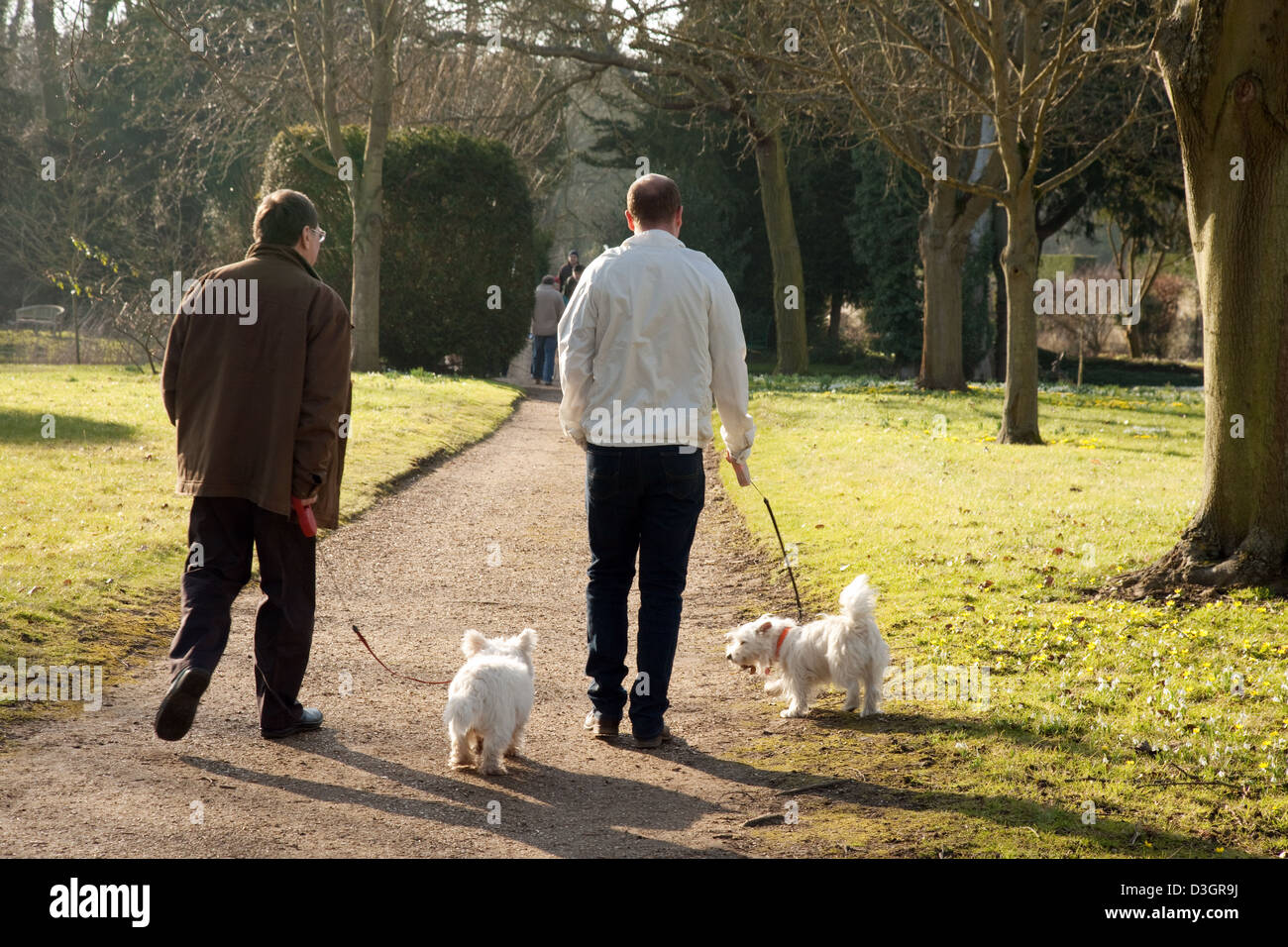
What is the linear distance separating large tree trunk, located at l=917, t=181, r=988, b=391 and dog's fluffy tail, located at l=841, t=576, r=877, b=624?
61.8ft

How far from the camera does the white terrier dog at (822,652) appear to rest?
576cm

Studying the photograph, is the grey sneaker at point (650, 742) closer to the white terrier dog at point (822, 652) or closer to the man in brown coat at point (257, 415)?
the white terrier dog at point (822, 652)

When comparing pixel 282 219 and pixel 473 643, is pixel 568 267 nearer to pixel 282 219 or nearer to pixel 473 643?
pixel 282 219

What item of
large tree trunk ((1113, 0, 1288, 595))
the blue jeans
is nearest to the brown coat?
large tree trunk ((1113, 0, 1288, 595))

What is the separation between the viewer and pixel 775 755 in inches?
214

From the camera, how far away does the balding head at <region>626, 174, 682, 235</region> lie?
525cm

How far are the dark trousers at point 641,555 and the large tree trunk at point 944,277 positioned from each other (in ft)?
63.8

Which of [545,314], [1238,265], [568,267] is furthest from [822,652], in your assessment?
[568,267]

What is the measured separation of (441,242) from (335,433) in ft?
75.1

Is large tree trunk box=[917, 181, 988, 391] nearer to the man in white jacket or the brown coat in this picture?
the man in white jacket

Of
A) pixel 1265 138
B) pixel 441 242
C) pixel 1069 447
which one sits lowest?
pixel 1069 447

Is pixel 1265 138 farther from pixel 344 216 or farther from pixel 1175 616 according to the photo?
pixel 344 216
